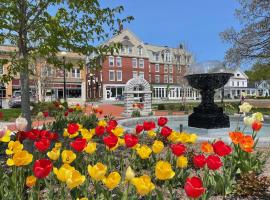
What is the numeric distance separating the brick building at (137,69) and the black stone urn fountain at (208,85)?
42.0 meters

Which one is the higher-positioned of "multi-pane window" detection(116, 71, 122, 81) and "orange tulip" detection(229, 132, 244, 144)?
"multi-pane window" detection(116, 71, 122, 81)

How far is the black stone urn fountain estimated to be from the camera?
10.5 m

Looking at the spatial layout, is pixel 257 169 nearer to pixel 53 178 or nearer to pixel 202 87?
pixel 53 178

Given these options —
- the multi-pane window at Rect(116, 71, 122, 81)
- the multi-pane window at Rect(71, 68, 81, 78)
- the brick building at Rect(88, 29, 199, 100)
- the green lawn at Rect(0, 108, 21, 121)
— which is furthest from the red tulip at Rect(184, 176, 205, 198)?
the multi-pane window at Rect(116, 71, 122, 81)

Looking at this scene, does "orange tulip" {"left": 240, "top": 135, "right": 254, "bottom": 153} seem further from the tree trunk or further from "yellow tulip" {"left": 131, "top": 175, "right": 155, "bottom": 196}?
the tree trunk

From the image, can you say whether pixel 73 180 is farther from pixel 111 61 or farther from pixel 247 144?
pixel 111 61

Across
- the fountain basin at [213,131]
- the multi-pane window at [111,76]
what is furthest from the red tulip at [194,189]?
the multi-pane window at [111,76]

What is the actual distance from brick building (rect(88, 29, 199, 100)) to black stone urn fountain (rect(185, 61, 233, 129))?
138 feet

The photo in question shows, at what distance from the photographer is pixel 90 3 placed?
6922mm

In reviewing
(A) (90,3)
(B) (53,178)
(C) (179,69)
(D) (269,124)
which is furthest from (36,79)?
(B) (53,178)

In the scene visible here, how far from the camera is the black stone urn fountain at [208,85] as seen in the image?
10477mm

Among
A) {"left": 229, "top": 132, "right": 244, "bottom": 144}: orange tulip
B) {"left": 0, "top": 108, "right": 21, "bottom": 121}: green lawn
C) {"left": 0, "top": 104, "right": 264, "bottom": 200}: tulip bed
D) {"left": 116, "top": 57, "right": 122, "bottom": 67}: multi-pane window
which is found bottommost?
{"left": 0, "top": 108, "right": 21, "bottom": 121}: green lawn

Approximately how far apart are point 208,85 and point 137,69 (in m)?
54.4

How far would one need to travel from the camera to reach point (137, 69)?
6475 cm
